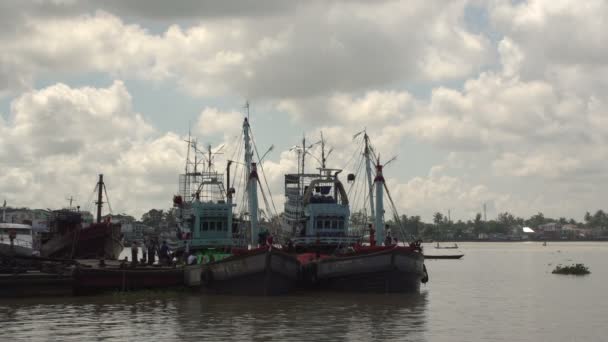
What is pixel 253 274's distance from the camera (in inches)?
1548

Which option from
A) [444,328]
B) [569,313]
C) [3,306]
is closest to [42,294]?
[3,306]

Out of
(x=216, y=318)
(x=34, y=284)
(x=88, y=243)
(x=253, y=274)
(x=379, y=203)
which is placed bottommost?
(x=216, y=318)

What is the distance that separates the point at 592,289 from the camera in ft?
170

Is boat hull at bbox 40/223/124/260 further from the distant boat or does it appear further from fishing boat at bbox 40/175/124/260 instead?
the distant boat

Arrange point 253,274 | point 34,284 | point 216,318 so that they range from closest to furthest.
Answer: point 216,318
point 34,284
point 253,274

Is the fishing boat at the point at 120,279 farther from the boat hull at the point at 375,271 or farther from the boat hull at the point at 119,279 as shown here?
the boat hull at the point at 375,271

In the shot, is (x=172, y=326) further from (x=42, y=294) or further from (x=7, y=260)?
(x=7, y=260)

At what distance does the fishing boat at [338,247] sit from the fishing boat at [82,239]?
58.3ft

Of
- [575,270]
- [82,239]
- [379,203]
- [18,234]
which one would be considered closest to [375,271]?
[379,203]

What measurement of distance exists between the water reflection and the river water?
37mm

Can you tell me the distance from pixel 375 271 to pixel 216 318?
11.5 m

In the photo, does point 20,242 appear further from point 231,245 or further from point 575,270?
point 575,270

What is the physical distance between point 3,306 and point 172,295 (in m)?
8.64

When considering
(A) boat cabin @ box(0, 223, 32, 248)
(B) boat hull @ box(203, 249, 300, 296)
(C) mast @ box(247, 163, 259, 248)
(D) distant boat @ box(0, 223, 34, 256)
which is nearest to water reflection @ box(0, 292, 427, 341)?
(B) boat hull @ box(203, 249, 300, 296)
